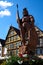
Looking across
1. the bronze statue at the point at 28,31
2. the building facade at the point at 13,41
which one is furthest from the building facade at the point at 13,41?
the bronze statue at the point at 28,31

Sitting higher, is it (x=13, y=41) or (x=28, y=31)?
(x=13, y=41)

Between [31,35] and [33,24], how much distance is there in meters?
0.41

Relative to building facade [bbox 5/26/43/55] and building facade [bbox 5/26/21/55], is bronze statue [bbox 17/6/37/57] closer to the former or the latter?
building facade [bbox 5/26/43/55]

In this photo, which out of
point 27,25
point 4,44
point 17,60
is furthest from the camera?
point 4,44

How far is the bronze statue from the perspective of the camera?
7.75m

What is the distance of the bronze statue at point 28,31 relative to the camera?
25.4 ft

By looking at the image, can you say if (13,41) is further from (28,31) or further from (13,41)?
(28,31)

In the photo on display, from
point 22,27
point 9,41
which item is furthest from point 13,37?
point 22,27

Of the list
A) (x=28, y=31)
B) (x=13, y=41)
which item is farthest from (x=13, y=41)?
(x=28, y=31)

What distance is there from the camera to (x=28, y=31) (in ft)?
25.7

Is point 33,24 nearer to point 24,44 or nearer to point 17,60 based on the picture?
point 24,44

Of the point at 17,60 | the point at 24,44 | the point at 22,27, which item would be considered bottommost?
the point at 17,60

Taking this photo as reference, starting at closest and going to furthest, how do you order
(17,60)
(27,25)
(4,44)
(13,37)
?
(17,60) < (27,25) < (13,37) < (4,44)

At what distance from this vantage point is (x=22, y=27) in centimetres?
817
